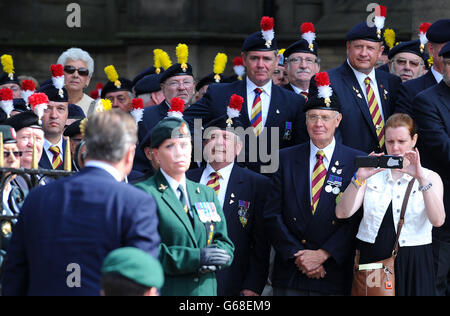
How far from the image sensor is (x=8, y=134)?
6.50 metres

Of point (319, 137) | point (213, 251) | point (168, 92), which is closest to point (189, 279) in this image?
point (213, 251)

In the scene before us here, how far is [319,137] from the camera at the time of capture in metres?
7.11

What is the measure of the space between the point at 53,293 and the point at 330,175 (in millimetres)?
2867

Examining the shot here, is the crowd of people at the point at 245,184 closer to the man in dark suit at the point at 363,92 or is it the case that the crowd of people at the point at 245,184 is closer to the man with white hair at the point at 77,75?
the man in dark suit at the point at 363,92

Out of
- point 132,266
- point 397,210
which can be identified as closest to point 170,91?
point 397,210

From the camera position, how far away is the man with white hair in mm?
9852

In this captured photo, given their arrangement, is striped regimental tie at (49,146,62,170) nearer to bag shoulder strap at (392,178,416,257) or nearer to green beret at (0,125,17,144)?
green beret at (0,125,17,144)

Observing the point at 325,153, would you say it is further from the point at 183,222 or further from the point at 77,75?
the point at 77,75

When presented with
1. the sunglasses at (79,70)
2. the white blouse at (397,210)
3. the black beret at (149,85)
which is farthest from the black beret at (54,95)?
the white blouse at (397,210)

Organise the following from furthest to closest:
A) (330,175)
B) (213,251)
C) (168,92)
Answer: (168,92) < (330,175) < (213,251)

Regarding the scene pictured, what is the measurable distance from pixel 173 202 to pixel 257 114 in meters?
2.24

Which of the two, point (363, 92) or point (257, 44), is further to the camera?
point (257, 44)
